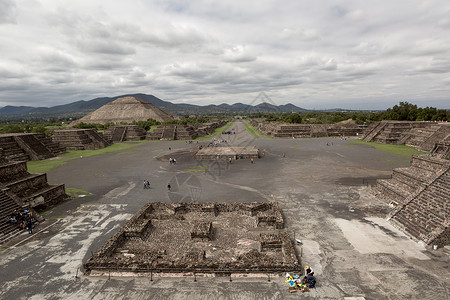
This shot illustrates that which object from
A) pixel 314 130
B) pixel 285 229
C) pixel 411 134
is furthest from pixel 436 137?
pixel 285 229

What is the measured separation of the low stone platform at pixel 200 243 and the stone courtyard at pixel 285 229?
42cm

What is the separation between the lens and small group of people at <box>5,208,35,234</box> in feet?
47.2

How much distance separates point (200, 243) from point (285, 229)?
17.2 ft

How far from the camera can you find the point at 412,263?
35.0ft

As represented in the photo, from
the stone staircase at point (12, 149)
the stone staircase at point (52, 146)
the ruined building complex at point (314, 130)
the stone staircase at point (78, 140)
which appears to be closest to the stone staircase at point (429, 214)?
the stone staircase at point (12, 149)

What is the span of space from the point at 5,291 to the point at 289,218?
579 inches

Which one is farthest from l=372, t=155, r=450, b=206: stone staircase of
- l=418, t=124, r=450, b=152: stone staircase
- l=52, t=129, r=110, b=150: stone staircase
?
l=52, t=129, r=110, b=150: stone staircase

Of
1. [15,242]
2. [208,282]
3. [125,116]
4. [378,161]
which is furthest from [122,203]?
[125,116]

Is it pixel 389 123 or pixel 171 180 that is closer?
pixel 171 180

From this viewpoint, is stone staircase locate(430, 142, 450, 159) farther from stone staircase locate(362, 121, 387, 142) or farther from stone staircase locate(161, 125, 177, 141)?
stone staircase locate(161, 125, 177, 141)

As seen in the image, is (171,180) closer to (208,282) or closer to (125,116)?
(208,282)

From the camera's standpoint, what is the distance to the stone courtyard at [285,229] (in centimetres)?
934

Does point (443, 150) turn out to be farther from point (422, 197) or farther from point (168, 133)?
point (168, 133)

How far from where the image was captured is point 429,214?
1379 centimetres
